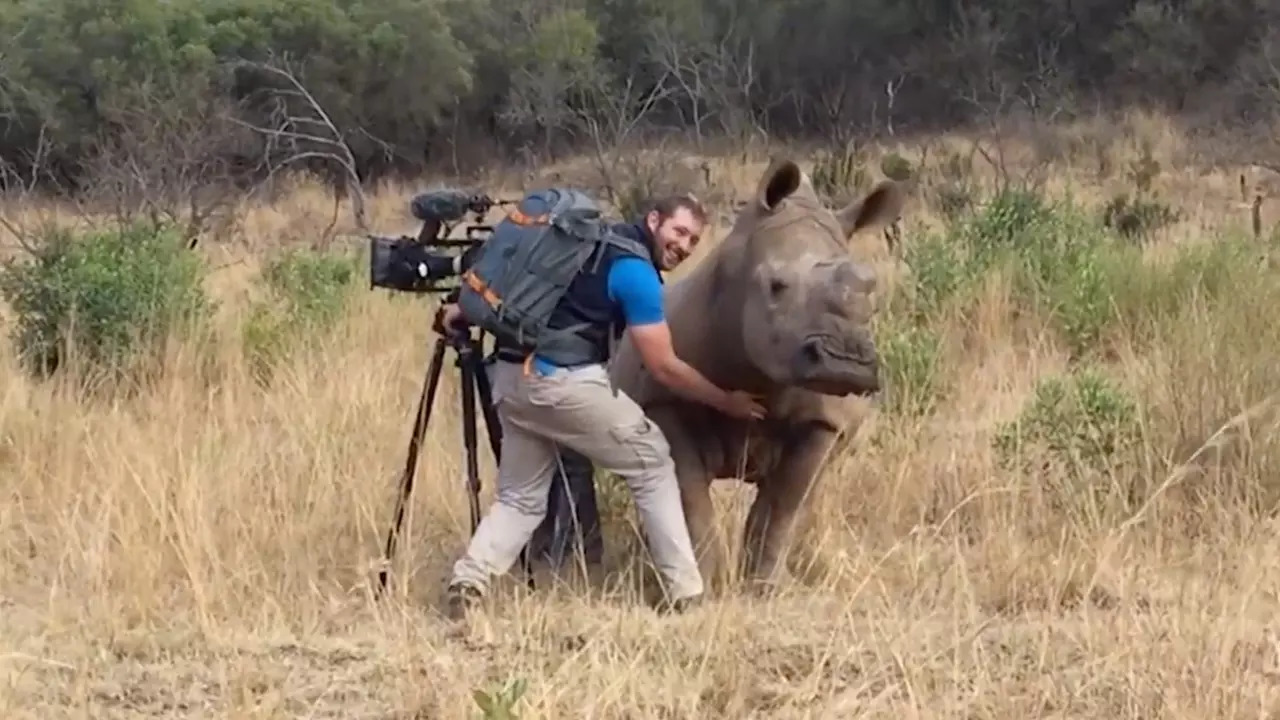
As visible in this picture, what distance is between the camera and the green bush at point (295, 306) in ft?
32.3

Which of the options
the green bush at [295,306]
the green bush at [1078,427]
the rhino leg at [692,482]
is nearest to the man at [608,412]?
the rhino leg at [692,482]

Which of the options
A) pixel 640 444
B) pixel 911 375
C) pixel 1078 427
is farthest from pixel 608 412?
Answer: pixel 911 375

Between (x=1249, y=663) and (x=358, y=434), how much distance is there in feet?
13.5

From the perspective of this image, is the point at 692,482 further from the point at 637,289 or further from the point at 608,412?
the point at 637,289

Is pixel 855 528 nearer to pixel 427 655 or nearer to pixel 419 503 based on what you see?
pixel 419 503

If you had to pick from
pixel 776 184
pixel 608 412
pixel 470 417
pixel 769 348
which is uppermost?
pixel 776 184

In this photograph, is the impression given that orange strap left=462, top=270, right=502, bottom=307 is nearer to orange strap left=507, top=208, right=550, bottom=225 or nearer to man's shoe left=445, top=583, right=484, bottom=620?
orange strap left=507, top=208, right=550, bottom=225

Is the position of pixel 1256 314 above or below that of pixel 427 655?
above

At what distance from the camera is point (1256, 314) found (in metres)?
8.26

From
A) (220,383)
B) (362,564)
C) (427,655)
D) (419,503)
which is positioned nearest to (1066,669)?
(427,655)

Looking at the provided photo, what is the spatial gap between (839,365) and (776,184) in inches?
31.7

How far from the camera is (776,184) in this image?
5.77m

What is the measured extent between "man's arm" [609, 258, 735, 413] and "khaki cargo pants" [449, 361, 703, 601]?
189mm

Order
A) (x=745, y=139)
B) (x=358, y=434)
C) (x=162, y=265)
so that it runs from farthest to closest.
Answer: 1. (x=745, y=139)
2. (x=162, y=265)
3. (x=358, y=434)
